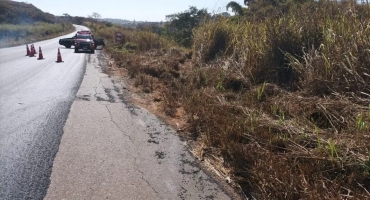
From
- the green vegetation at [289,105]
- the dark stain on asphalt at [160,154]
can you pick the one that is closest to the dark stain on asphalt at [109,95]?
the green vegetation at [289,105]

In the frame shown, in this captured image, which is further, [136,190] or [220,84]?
[220,84]

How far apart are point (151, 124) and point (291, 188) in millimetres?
3358

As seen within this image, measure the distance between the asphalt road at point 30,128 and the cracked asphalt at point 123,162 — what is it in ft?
0.52

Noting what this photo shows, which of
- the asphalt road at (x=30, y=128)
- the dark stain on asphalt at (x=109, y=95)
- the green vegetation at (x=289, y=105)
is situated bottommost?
the dark stain on asphalt at (x=109, y=95)

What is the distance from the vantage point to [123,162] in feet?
13.8

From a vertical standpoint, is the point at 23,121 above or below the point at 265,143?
below

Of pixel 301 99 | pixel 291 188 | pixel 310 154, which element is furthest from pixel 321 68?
pixel 291 188

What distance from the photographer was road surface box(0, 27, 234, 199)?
347 cm

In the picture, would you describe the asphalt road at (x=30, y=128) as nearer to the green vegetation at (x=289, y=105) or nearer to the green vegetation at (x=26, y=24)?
the green vegetation at (x=289, y=105)

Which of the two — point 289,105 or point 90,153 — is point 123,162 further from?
point 289,105

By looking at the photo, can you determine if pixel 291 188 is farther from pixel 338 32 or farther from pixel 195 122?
pixel 338 32

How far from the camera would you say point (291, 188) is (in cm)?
312

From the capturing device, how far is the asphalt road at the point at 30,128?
11.6 ft

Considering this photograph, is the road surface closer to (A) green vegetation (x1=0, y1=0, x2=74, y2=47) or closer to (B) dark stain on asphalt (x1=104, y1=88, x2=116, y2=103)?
(B) dark stain on asphalt (x1=104, y1=88, x2=116, y2=103)
